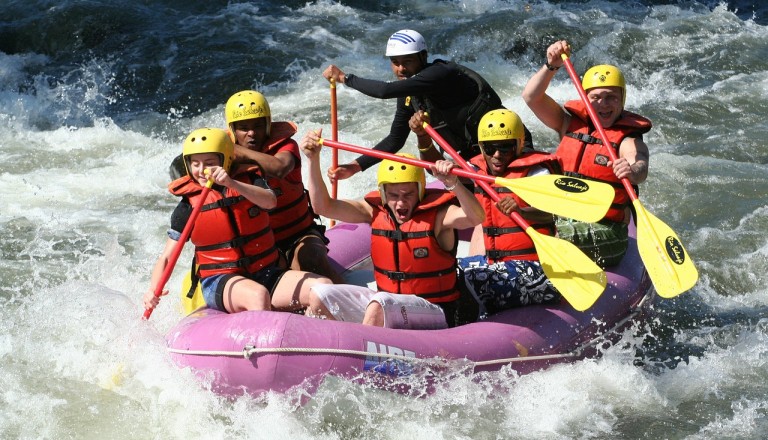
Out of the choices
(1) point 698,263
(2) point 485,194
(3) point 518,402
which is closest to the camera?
(3) point 518,402

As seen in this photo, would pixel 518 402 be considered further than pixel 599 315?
No

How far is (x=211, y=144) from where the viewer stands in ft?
16.3

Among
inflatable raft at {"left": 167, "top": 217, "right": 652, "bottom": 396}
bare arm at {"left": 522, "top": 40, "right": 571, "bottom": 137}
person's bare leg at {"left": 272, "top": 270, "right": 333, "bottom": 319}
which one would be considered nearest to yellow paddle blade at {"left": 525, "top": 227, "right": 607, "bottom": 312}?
inflatable raft at {"left": 167, "top": 217, "right": 652, "bottom": 396}

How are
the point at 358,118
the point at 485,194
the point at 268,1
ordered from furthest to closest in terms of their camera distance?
the point at 268,1 → the point at 358,118 → the point at 485,194

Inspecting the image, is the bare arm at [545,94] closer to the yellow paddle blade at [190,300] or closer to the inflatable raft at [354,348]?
the inflatable raft at [354,348]

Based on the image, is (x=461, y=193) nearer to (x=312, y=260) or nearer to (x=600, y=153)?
(x=312, y=260)

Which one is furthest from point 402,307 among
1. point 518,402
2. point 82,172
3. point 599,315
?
point 82,172

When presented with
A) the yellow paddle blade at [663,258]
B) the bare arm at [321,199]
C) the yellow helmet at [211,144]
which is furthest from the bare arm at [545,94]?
the yellow helmet at [211,144]

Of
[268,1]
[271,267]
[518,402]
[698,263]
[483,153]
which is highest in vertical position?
[483,153]

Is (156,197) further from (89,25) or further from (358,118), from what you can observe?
(89,25)

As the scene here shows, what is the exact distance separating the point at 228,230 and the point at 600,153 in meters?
2.07

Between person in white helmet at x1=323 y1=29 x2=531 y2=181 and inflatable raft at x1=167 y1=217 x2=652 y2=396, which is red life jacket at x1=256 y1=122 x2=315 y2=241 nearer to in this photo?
person in white helmet at x1=323 y1=29 x2=531 y2=181

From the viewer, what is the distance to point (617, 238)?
18.9 ft

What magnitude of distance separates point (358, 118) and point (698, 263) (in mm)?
4168
